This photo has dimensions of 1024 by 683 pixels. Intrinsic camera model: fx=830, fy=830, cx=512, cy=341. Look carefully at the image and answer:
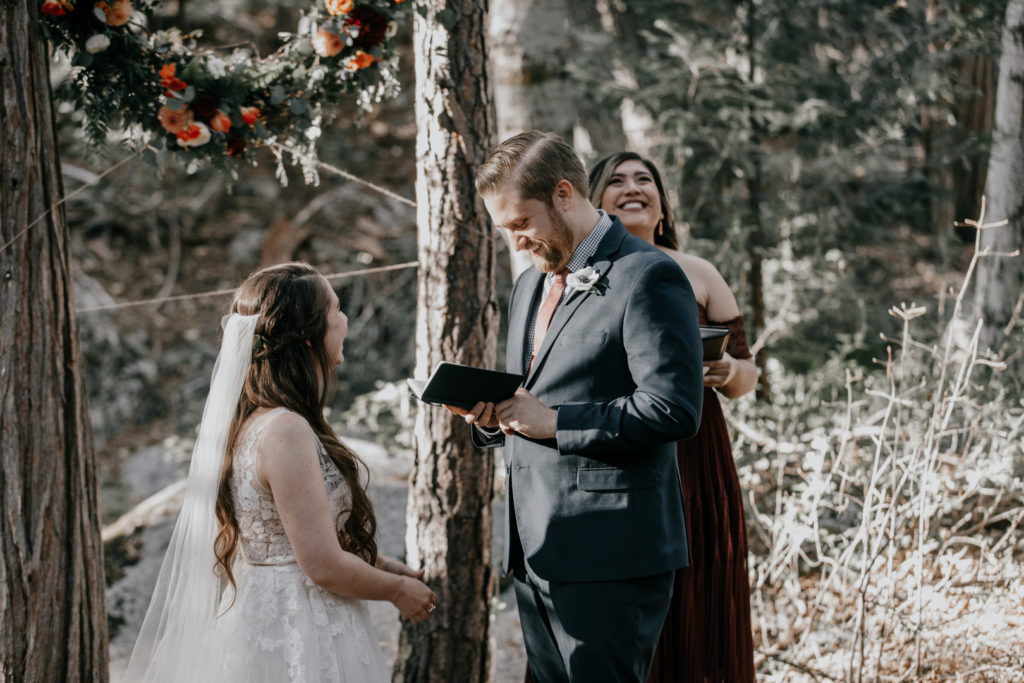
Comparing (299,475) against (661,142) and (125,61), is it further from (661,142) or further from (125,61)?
(661,142)

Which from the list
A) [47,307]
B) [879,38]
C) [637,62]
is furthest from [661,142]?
[47,307]

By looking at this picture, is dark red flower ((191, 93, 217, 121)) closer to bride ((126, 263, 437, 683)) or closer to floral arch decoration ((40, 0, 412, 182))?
floral arch decoration ((40, 0, 412, 182))

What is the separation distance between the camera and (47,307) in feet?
9.77

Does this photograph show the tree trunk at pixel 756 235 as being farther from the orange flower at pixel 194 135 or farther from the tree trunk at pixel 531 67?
the orange flower at pixel 194 135

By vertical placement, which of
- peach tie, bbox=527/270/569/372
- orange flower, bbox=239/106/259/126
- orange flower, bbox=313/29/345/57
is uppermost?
orange flower, bbox=313/29/345/57

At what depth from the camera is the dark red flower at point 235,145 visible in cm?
345

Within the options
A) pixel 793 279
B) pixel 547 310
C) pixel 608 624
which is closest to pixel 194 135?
pixel 547 310

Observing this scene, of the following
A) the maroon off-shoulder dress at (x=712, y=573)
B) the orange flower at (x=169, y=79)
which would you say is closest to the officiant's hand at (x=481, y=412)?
the maroon off-shoulder dress at (x=712, y=573)

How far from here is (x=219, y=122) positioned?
3.33m

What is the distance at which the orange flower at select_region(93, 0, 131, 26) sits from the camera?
10.0 feet

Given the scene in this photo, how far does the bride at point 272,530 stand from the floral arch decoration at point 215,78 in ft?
3.76

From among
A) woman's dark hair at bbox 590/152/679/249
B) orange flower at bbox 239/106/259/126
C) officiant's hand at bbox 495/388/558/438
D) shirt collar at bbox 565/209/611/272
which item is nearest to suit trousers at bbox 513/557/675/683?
officiant's hand at bbox 495/388/558/438

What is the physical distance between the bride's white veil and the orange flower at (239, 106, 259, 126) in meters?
1.20

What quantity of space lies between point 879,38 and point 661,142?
2289 millimetres
